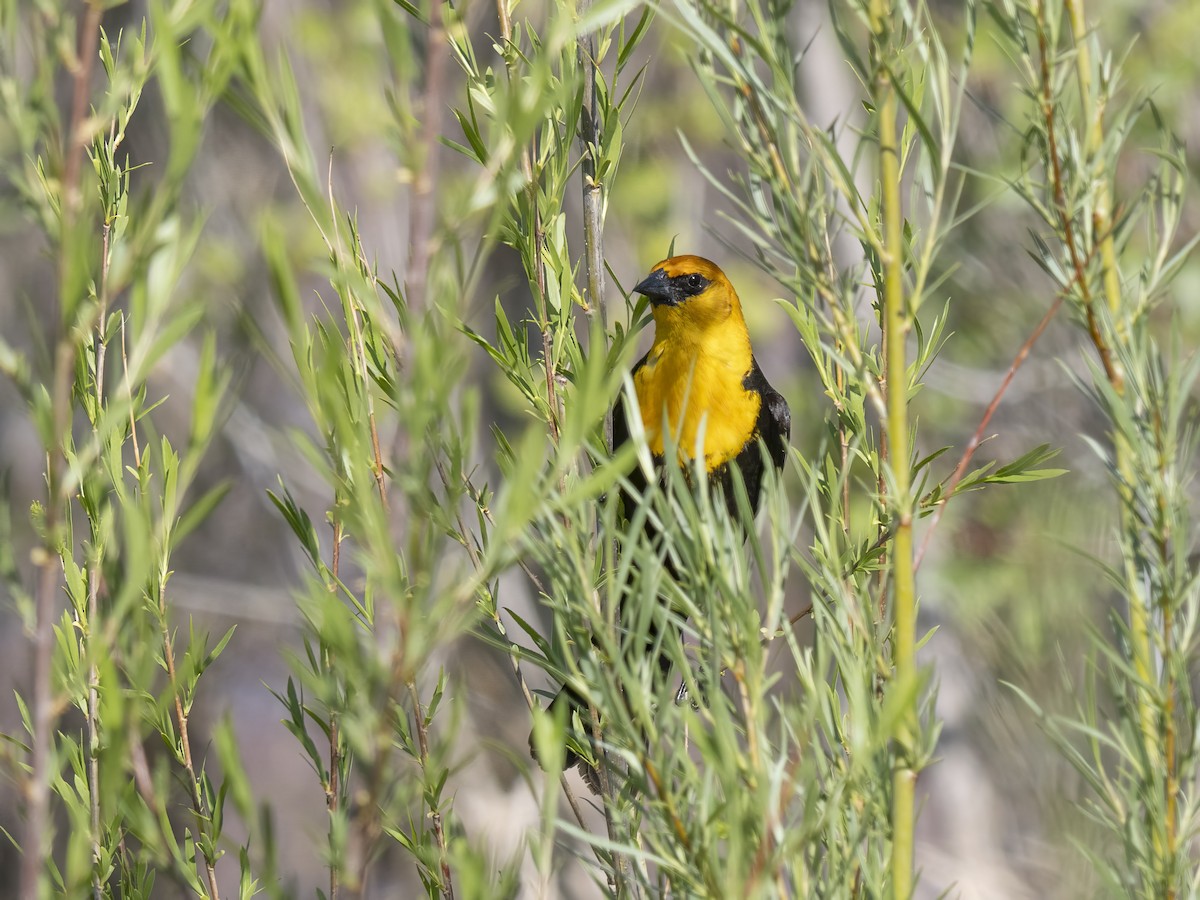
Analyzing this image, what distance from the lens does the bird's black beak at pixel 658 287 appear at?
1.98 meters

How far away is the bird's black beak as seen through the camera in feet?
6.50

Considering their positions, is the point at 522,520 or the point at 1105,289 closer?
the point at 522,520

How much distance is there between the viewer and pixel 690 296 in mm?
2068

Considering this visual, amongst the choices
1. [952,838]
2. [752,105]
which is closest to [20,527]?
[952,838]

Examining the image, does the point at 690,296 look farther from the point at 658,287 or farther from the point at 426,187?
the point at 426,187

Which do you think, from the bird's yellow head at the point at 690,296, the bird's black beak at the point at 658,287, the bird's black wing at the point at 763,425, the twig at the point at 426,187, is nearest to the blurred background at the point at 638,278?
the bird's black wing at the point at 763,425

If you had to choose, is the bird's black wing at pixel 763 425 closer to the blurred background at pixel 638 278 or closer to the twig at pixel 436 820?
the blurred background at pixel 638 278

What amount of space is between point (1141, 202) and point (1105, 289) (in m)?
0.05

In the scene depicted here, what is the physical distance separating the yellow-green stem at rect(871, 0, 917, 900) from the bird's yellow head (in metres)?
1.39

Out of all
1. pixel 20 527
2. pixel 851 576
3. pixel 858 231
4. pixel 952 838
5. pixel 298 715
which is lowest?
pixel 952 838

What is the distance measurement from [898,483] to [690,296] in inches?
59.8

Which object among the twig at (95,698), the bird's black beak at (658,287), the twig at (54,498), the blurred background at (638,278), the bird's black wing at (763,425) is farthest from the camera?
the blurred background at (638,278)

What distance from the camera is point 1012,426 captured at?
4652 millimetres

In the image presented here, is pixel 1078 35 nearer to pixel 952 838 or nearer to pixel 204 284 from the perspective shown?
pixel 952 838
